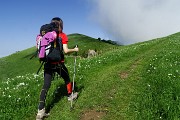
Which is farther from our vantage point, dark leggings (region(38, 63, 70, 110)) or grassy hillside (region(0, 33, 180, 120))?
dark leggings (region(38, 63, 70, 110))

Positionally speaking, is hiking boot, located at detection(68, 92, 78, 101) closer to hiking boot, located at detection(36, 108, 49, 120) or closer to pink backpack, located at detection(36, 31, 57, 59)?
hiking boot, located at detection(36, 108, 49, 120)

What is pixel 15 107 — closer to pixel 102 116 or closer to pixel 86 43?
pixel 102 116

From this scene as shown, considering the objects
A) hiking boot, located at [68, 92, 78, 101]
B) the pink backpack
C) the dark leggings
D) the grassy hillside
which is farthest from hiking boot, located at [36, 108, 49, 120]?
the pink backpack

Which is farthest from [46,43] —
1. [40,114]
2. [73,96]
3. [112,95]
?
[112,95]

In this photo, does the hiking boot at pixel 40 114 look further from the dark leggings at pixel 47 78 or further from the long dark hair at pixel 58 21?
the long dark hair at pixel 58 21

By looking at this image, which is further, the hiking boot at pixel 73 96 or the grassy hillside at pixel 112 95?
the hiking boot at pixel 73 96

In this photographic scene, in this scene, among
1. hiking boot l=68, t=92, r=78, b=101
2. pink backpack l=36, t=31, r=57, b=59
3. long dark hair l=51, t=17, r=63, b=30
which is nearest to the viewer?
pink backpack l=36, t=31, r=57, b=59

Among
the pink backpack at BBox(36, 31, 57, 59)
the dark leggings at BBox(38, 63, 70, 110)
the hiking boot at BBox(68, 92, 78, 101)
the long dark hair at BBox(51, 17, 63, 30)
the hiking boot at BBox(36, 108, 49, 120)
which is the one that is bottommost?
the hiking boot at BBox(36, 108, 49, 120)

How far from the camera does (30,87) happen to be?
16.4 meters

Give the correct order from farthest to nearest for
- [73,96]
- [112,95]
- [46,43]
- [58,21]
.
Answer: [112,95]
[73,96]
[58,21]
[46,43]

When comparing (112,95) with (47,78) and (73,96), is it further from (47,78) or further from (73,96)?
(47,78)

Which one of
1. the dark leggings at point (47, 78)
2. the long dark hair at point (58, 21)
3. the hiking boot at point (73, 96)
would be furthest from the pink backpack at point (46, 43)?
the hiking boot at point (73, 96)

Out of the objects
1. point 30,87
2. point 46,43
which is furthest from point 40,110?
point 30,87

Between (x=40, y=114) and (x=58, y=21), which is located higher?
(x=58, y=21)
